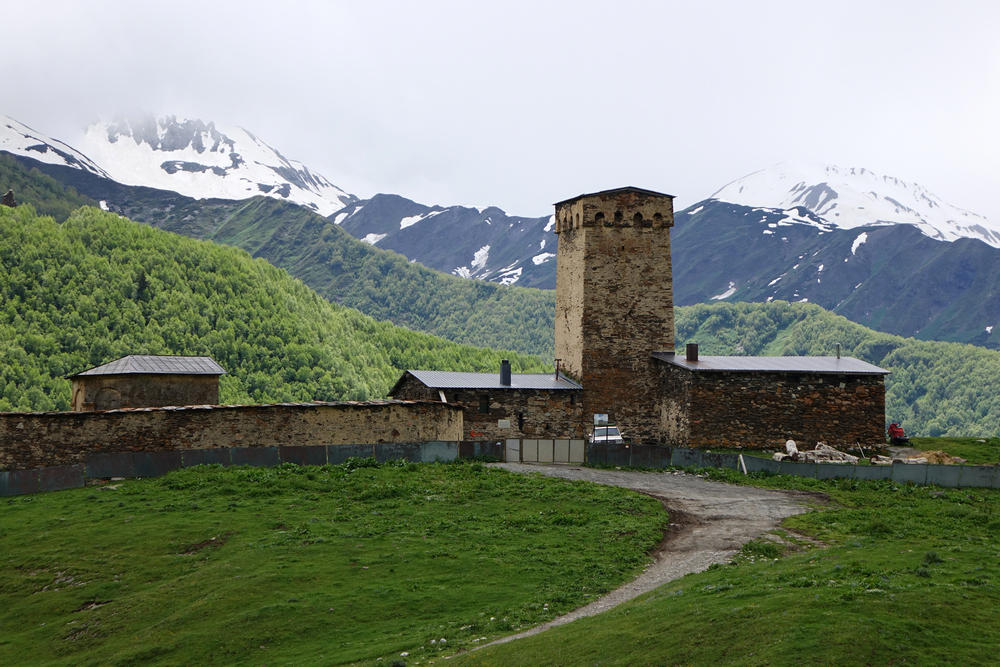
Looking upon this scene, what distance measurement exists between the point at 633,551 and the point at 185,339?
286 ft

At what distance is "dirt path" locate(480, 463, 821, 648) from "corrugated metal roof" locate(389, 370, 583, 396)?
532 cm

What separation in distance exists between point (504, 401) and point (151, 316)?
241 ft

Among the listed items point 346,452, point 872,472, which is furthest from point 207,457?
point 872,472

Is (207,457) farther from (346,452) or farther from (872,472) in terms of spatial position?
(872,472)

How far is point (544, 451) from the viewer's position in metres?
35.7

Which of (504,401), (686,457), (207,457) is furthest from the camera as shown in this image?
(504,401)

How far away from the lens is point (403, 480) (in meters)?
28.2

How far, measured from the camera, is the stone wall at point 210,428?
28141 mm

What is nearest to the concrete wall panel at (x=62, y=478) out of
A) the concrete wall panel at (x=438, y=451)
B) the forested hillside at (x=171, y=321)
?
the concrete wall panel at (x=438, y=451)

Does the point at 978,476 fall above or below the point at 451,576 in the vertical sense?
above

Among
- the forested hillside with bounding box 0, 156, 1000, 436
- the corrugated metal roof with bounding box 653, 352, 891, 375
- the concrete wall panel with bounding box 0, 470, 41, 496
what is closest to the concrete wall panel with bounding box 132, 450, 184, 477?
the concrete wall panel with bounding box 0, 470, 41, 496

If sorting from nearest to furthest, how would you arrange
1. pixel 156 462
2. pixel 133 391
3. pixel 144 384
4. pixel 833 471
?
pixel 156 462, pixel 833 471, pixel 133 391, pixel 144 384

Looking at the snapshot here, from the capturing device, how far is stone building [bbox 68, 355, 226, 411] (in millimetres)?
38469

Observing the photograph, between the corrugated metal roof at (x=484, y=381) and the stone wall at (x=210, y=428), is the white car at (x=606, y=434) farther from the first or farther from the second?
the stone wall at (x=210, y=428)
